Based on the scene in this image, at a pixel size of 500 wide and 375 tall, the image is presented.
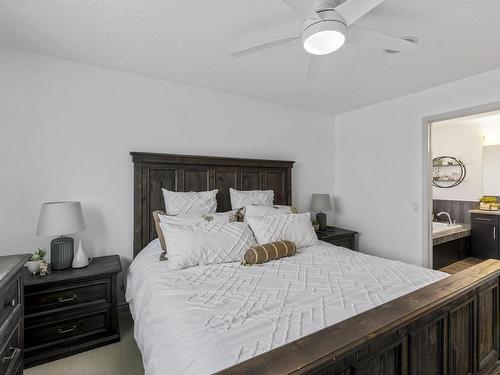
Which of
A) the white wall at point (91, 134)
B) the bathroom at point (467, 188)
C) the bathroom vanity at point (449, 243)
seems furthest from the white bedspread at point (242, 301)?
the bathroom at point (467, 188)

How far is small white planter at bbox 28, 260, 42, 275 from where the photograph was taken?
2.02 metres

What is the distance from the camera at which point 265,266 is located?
2.06 metres

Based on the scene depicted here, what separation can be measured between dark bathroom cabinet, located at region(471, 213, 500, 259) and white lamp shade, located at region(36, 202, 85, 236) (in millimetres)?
5801

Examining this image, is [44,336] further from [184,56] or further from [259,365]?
[184,56]

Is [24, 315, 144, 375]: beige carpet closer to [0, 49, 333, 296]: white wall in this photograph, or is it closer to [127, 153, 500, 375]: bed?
[127, 153, 500, 375]: bed

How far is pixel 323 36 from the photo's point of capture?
1.40 meters

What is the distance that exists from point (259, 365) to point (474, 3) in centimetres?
232

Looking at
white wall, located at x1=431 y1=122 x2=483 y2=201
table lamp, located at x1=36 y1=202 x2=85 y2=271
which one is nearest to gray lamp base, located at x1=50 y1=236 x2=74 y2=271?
table lamp, located at x1=36 y1=202 x2=85 y2=271

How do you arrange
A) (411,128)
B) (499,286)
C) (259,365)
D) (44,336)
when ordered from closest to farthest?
(259,365) < (499,286) < (44,336) < (411,128)

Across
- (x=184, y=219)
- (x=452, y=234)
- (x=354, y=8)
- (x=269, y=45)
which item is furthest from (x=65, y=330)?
(x=452, y=234)

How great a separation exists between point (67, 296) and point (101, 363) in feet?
1.84

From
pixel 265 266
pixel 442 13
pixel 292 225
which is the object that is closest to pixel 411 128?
pixel 442 13

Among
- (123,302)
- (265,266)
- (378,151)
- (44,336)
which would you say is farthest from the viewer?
(378,151)

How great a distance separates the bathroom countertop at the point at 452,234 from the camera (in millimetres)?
3713
